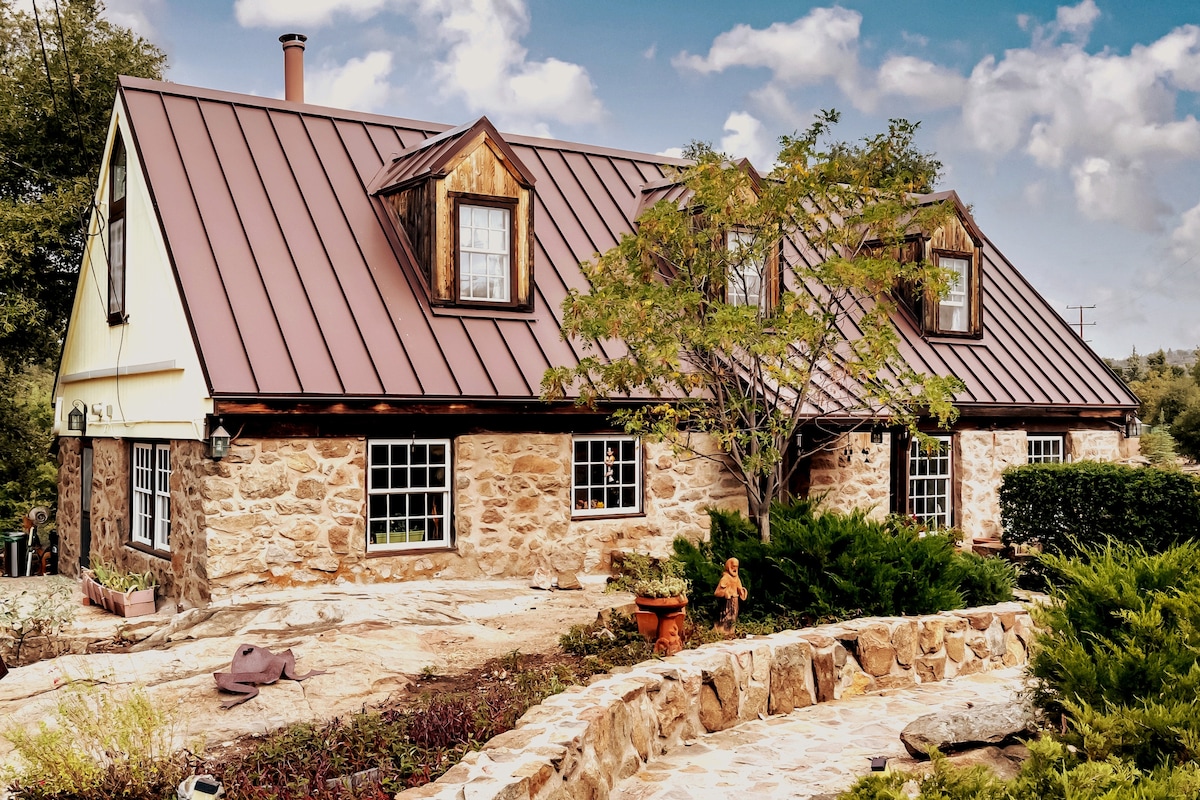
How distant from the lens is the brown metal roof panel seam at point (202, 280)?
11.4m

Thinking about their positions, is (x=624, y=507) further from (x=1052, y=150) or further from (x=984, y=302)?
(x=1052, y=150)

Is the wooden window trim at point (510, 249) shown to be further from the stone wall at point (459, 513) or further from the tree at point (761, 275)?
the tree at point (761, 275)

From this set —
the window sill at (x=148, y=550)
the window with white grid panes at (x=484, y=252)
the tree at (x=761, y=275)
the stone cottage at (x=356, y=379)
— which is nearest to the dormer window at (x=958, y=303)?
the stone cottage at (x=356, y=379)

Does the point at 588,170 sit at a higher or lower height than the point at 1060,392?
higher

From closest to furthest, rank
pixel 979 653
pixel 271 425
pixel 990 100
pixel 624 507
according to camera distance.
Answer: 1. pixel 979 653
2. pixel 271 425
3. pixel 624 507
4. pixel 990 100

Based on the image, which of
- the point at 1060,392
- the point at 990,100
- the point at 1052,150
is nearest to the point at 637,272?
the point at 1060,392

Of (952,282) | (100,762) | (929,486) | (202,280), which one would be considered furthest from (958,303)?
(100,762)

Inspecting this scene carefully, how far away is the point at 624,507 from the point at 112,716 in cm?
885

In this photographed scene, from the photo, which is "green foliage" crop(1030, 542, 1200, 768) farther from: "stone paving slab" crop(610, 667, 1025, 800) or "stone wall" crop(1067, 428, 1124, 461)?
"stone wall" crop(1067, 428, 1124, 461)

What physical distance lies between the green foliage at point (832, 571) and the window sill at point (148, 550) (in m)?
6.76

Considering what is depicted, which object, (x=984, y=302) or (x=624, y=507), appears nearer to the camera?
(x=624, y=507)

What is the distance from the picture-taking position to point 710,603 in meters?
9.66

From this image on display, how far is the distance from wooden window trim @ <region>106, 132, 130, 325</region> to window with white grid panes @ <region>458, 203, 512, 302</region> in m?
4.63

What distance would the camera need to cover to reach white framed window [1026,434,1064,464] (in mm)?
17938
